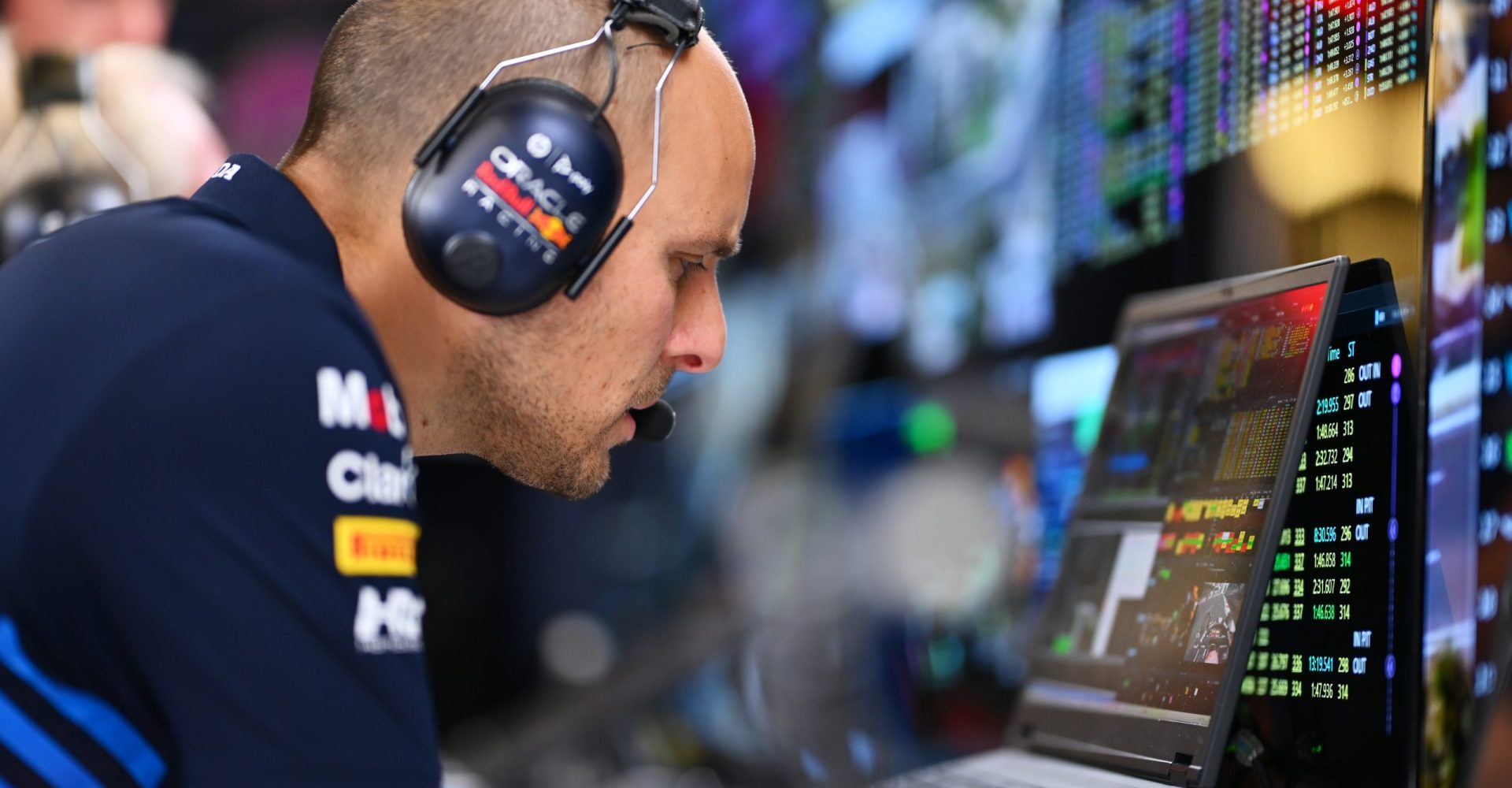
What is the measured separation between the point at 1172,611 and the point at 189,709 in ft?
2.32

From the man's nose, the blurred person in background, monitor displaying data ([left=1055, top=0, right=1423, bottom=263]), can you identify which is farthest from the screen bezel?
the blurred person in background

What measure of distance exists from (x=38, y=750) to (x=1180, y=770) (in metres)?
0.71

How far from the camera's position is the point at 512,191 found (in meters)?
0.77

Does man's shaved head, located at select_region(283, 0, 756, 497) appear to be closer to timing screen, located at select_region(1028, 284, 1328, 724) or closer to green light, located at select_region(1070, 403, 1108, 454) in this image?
timing screen, located at select_region(1028, 284, 1328, 724)

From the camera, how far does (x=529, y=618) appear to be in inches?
116

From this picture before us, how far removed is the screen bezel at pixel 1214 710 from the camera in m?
0.87

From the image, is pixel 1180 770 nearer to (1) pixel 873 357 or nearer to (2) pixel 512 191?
(2) pixel 512 191

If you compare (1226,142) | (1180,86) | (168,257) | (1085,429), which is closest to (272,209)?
(168,257)

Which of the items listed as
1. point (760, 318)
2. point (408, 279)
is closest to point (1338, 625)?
point (408, 279)

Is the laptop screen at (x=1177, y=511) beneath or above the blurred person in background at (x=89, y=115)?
beneath

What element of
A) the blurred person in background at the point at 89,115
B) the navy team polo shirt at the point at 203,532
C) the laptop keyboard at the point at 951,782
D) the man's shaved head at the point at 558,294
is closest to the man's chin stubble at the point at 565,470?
the man's shaved head at the point at 558,294

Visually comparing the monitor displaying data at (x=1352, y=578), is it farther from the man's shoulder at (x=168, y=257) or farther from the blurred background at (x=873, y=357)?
the man's shoulder at (x=168, y=257)

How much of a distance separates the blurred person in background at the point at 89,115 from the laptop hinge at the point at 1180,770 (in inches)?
79.4

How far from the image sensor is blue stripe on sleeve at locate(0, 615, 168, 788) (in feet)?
1.94
